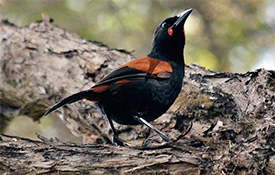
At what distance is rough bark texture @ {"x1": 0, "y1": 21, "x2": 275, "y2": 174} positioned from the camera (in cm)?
312

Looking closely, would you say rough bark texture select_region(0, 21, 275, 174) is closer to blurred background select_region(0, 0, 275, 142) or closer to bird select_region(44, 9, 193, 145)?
bird select_region(44, 9, 193, 145)

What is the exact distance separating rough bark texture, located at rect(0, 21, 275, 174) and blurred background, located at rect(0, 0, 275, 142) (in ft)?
3.09

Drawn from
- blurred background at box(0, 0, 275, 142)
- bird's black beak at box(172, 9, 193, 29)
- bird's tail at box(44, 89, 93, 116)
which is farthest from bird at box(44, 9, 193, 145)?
blurred background at box(0, 0, 275, 142)

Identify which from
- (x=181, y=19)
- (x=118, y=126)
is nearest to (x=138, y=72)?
(x=181, y=19)

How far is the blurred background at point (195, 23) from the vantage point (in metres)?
6.99

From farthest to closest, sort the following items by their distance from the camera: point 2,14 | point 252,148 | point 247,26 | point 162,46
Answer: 1. point 2,14
2. point 247,26
3. point 162,46
4. point 252,148

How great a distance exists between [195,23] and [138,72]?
12.3 feet

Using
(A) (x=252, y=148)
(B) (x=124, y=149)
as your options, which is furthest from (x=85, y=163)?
(A) (x=252, y=148)

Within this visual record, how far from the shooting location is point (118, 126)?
4762mm

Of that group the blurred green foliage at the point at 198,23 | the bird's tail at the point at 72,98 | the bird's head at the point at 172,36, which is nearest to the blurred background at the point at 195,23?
the blurred green foliage at the point at 198,23

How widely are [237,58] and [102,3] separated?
2772mm

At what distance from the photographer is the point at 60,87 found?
5.53 meters

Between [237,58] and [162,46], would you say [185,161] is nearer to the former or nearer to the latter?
[162,46]

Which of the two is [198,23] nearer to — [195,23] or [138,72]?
[195,23]
